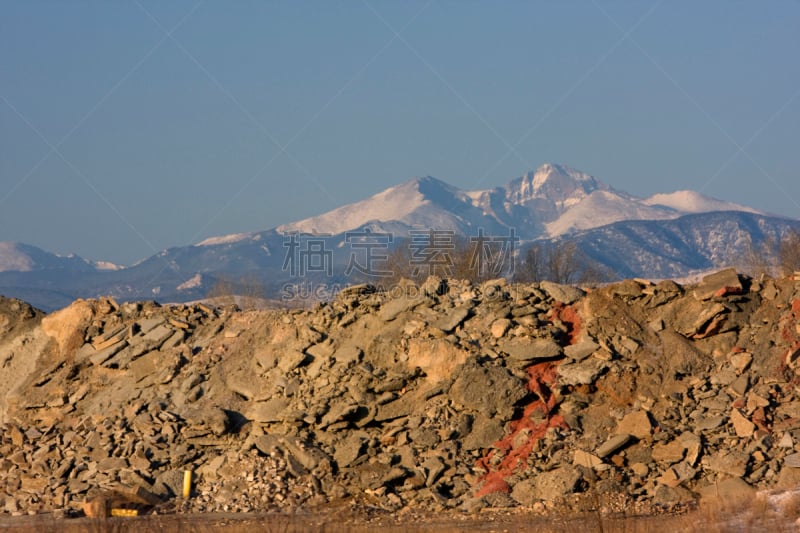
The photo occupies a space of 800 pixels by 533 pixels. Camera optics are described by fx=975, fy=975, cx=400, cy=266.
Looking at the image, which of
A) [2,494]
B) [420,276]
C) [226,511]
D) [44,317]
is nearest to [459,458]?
[226,511]

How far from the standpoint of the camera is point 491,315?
2200 centimetres

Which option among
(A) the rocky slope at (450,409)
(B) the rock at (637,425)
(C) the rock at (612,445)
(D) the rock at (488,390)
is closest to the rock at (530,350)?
(A) the rocky slope at (450,409)

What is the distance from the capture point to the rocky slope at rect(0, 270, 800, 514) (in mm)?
18844

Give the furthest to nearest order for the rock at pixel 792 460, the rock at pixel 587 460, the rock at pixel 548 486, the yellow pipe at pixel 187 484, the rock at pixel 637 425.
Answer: the yellow pipe at pixel 187 484
the rock at pixel 637 425
the rock at pixel 587 460
the rock at pixel 548 486
the rock at pixel 792 460

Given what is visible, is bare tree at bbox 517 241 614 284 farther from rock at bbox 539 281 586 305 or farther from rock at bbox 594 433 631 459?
rock at bbox 594 433 631 459

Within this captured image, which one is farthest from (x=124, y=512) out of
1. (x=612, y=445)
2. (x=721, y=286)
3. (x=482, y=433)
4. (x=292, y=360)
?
(x=721, y=286)

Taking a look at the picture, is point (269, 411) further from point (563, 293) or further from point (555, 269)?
point (555, 269)

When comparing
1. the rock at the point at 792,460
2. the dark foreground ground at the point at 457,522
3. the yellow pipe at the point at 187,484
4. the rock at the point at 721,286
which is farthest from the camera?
the rock at the point at 721,286

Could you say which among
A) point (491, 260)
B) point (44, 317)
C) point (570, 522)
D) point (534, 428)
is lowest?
point (570, 522)

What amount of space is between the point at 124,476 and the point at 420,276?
66.1 ft

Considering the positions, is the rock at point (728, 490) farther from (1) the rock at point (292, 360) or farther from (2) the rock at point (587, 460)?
(1) the rock at point (292, 360)

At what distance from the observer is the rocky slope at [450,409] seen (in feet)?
61.8

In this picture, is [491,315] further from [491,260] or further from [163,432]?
[491,260]

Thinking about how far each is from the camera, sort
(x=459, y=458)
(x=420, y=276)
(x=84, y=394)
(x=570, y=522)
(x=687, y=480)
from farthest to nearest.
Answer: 1. (x=420, y=276)
2. (x=84, y=394)
3. (x=459, y=458)
4. (x=687, y=480)
5. (x=570, y=522)
